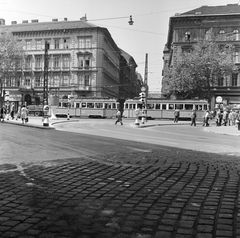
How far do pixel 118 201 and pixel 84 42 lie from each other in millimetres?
60746

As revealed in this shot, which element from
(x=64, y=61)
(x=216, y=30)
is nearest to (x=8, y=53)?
(x=64, y=61)

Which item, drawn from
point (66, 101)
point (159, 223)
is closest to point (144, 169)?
point (159, 223)

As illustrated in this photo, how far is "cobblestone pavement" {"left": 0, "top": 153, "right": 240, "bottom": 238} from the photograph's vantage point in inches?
131

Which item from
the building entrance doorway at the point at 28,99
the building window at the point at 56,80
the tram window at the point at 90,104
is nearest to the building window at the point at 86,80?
the building window at the point at 56,80

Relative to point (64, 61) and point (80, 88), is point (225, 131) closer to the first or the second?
point (80, 88)

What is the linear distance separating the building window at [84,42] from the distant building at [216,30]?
52.3 feet

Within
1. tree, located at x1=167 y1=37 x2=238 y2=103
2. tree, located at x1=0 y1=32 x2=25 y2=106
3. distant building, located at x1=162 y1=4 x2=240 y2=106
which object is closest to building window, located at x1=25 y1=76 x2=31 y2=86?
tree, located at x1=0 y1=32 x2=25 y2=106

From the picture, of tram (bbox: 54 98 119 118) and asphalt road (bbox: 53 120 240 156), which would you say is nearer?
asphalt road (bbox: 53 120 240 156)

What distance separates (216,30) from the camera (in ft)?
181

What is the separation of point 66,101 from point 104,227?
45.4m

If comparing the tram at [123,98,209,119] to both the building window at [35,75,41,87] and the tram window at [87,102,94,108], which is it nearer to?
the tram window at [87,102,94,108]

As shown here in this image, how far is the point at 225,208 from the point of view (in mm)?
4062

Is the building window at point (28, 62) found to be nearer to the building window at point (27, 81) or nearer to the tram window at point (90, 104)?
the building window at point (27, 81)

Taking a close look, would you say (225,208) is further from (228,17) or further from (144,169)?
(228,17)
